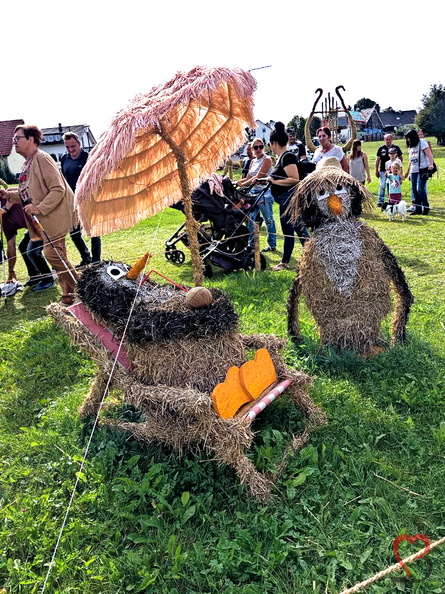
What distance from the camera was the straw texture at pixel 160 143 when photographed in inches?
106

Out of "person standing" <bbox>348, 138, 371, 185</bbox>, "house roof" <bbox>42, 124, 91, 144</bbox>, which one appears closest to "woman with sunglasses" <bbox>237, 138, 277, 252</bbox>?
"person standing" <bbox>348, 138, 371, 185</bbox>

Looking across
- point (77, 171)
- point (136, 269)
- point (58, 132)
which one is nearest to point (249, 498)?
point (136, 269)

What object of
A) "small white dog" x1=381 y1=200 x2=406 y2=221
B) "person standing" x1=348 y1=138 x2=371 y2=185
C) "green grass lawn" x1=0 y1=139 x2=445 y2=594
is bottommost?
"green grass lawn" x1=0 y1=139 x2=445 y2=594

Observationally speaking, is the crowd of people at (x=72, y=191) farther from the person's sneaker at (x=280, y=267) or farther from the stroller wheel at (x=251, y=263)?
the stroller wheel at (x=251, y=263)

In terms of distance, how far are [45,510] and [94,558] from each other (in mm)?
522

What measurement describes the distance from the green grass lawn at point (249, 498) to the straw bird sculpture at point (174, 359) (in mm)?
177

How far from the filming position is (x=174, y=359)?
286 centimetres

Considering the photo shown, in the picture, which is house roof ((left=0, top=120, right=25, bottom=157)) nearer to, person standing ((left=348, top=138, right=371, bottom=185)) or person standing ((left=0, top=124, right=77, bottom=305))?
person standing ((left=348, top=138, right=371, bottom=185))

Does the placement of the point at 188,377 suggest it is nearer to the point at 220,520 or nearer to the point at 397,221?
the point at 220,520

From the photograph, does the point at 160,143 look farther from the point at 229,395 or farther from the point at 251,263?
the point at 251,263

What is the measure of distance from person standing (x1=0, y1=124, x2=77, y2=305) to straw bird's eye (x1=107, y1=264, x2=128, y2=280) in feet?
6.41

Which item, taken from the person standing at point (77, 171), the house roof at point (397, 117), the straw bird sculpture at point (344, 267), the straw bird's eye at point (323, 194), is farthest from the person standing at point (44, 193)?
the house roof at point (397, 117)

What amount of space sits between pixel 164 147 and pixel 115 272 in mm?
1028

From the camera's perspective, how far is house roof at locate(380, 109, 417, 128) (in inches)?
2965
